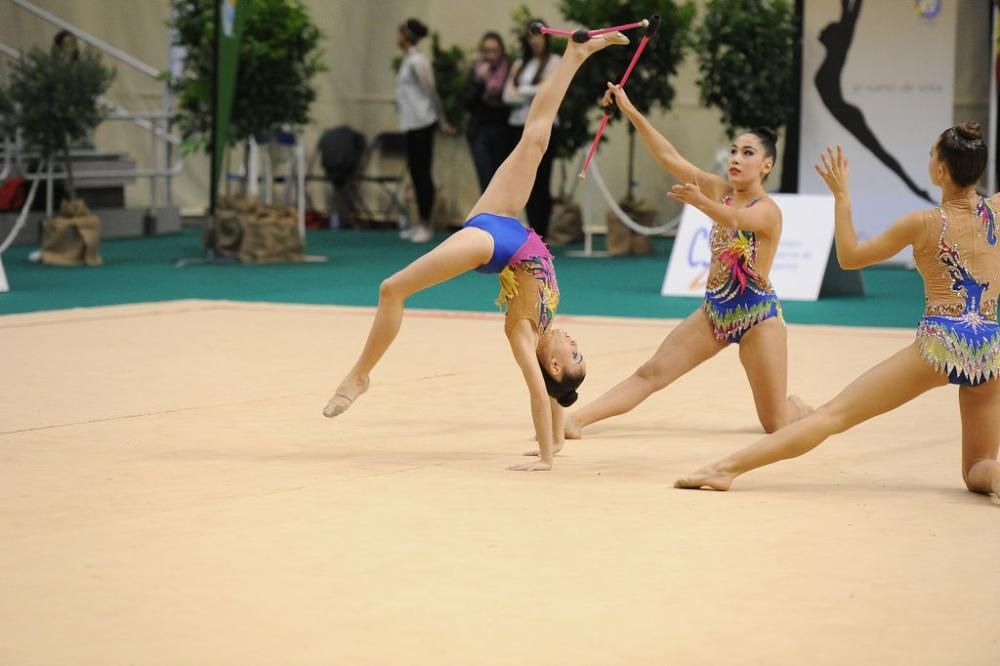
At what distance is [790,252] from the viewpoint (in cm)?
1134

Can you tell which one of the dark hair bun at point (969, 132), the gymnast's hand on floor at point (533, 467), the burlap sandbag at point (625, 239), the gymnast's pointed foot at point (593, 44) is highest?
the gymnast's pointed foot at point (593, 44)

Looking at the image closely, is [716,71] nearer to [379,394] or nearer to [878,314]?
[878,314]

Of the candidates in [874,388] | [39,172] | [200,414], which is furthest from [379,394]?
[39,172]

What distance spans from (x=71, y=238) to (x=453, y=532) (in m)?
10.1

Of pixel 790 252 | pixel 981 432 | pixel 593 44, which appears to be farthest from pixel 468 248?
pixel 790 252

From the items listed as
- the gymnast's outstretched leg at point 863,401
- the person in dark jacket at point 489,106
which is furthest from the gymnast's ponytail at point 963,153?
the person in dark jacket at point 489,106

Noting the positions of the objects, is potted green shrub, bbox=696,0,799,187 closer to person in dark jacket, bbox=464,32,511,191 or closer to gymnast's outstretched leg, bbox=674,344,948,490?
person in dark jacket, bbox=464,32,511,191

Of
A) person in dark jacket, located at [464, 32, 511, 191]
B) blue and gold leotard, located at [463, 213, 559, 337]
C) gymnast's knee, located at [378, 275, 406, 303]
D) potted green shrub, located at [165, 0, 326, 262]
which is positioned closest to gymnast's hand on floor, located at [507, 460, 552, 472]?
blue and gold leotard, located at [463, 213, 559, 337]

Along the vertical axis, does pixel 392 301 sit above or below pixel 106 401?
above

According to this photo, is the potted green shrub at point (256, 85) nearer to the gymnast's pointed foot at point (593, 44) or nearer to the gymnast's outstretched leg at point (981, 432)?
the gymnast's pointed foot at point (593, 44)

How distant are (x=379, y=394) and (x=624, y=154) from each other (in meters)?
11.2

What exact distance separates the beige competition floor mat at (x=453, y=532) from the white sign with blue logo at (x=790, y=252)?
3891 millimetres

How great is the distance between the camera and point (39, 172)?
14.5 m

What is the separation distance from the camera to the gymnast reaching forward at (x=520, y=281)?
17.3 ft
